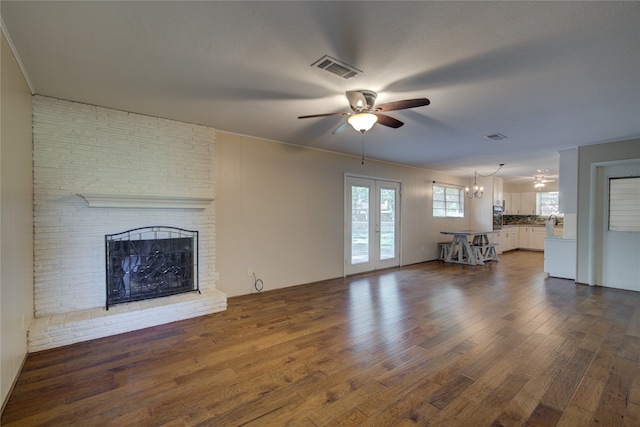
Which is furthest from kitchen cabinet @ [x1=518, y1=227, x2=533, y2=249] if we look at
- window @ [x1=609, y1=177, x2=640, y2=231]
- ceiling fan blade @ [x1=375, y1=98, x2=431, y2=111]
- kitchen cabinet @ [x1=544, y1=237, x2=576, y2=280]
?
ceiling fan blade @ [x1=375, y1=98, x2=431, y2=111]

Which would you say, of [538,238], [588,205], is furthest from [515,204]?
[588,205]

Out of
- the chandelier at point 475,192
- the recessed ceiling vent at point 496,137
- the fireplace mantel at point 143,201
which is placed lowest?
the fireplace mantel at point 143,201

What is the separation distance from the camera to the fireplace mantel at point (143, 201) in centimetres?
321

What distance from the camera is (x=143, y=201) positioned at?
137 inches

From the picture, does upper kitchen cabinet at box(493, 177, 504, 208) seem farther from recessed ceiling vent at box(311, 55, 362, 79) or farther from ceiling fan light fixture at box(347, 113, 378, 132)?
recessed ceiling vent at box(311, 55, 362, 79)

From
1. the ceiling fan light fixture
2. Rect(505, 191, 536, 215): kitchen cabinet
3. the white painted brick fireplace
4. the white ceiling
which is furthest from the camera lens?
Rect(505, 191, 536, 215): kitchen cabinet

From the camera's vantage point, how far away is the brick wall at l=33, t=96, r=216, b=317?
3064mm

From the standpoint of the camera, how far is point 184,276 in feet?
12.8

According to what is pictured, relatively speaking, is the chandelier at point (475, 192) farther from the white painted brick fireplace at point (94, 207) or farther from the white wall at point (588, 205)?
the white painted brick fireplace at point (94, 207)

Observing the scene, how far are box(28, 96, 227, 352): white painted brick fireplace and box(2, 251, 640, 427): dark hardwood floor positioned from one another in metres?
0.22

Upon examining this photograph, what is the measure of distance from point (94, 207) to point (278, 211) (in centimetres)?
247

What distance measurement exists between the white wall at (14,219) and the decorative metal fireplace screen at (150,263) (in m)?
0.71

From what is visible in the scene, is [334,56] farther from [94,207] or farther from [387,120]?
[94,207]

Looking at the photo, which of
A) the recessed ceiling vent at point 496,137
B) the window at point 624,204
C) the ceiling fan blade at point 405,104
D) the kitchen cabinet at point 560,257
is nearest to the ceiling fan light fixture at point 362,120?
the ceiling fan blade at point 405,104
